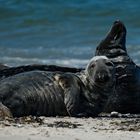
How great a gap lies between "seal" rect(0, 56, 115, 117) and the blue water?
5725 millimetres

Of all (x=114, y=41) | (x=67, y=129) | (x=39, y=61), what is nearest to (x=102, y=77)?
(x=114, y=41)

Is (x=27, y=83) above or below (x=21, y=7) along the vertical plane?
below

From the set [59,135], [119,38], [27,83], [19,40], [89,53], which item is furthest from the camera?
[19,40]

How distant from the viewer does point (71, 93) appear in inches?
299

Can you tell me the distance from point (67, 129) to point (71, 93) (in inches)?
Answer: 68.4

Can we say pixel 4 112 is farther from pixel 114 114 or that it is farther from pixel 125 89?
pixel 125 89

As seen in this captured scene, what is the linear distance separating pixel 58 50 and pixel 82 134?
10.6 meters

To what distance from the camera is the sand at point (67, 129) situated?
5320 mm

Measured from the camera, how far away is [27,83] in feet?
24.7

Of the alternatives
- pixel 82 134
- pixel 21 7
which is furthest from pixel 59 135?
pixel 21 7

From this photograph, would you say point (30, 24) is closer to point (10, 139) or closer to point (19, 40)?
point (19, 40)

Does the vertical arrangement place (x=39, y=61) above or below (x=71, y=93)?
above

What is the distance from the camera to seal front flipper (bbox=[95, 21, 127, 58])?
30.1ft

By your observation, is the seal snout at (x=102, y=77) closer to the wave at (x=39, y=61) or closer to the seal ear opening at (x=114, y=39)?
the seal ear opening at (x=114, y=39)
